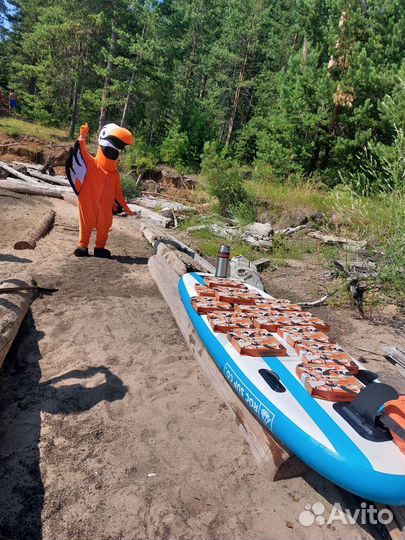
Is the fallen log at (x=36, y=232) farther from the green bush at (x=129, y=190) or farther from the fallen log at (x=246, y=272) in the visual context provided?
the green bush at (x=129, y=190)

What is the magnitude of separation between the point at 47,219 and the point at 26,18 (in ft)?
106

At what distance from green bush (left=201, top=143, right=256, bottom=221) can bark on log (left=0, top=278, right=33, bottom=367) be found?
773cm

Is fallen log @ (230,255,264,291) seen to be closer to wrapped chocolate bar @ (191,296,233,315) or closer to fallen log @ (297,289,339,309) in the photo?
fallen log @ (297,289,339,309)

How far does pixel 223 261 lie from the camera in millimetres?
5828

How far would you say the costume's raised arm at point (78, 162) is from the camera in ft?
21.4

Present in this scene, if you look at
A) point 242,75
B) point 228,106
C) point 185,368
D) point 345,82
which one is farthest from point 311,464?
point 228,106

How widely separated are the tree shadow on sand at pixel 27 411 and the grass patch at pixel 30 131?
1827 cm

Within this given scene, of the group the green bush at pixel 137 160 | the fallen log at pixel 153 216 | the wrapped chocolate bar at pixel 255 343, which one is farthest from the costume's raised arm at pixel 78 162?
the green bush at pixel 137 160

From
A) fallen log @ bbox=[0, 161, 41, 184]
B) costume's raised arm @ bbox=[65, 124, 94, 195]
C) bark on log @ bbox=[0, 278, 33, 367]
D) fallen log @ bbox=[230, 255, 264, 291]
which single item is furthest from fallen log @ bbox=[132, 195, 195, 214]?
bark on log @ bbox=[0, 278, 33, 367]

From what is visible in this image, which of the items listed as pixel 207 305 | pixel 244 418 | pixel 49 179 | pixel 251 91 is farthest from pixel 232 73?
pixel 244 418

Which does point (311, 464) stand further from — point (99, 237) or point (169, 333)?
point (99, 237)

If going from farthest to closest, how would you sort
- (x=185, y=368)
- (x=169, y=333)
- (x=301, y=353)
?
1. (x=169, y=333)
2. (x=185, y=368)
3. (x=301, y=353)

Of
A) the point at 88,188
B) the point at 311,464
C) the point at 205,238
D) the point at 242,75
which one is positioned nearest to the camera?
the point at 311,464

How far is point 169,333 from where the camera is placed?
15.8 feet
